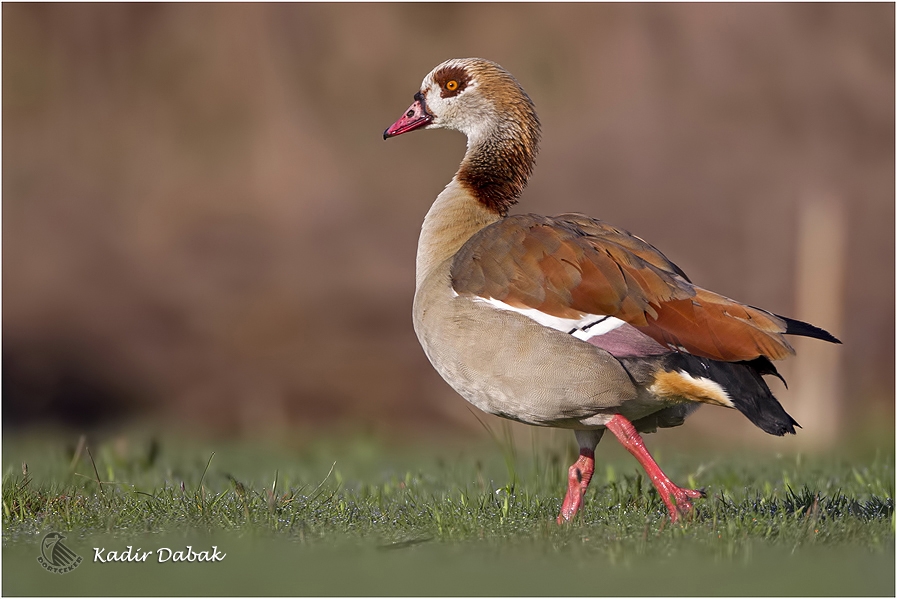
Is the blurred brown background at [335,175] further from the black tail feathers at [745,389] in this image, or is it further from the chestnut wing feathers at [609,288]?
the black tail feathers at [745,389]

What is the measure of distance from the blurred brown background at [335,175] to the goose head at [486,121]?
6.69 m

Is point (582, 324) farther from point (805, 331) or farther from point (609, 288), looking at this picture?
point (805, 331)

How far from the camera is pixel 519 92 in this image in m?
5.84

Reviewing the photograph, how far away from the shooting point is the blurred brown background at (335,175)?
13.0 meters

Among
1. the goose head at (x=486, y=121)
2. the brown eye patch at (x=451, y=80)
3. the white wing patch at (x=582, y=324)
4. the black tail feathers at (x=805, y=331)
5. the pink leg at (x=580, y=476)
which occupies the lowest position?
the pink leg at (x=580, y=476)

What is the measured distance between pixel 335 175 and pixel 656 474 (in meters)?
10.7

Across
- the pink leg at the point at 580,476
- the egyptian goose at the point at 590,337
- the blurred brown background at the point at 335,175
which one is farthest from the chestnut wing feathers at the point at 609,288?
the blurred brown background at the point at 335,175

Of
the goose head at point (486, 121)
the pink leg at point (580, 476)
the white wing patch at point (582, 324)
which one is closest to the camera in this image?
the white wing patch at point (582, 324)

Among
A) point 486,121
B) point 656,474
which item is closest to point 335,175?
point 486,121

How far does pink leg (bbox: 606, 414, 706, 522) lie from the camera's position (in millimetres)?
4352

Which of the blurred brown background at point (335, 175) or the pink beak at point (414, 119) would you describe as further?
the blurred brown background at point (335, 175)

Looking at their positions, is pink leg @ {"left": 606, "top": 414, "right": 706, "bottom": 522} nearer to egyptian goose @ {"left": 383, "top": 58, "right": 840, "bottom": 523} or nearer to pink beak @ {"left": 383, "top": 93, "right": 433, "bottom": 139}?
egyptian goose @ {"left": 383, "top": 58, "right": 840, "bottom": 523}

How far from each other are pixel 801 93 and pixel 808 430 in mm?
5745

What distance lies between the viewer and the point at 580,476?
481 cm
